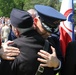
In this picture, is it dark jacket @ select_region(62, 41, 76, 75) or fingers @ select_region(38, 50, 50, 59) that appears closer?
fingers @ select_region(38, 50, 50, 59)

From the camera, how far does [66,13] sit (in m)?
5.06

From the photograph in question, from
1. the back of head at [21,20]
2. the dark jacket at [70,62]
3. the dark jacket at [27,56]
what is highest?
the back of head at [21,20]

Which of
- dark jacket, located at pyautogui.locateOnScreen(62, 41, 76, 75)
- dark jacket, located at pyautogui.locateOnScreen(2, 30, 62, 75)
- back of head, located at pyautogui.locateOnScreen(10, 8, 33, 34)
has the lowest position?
dark jacket, located at pyautogui.locateOnScreen(62, 41, 76, 75)

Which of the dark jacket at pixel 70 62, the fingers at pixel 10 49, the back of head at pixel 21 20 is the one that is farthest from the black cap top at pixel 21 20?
the dark jacket at pixel 70 62

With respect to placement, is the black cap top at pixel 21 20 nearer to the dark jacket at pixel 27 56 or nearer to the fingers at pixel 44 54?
the dark jacket at pixel 27 56

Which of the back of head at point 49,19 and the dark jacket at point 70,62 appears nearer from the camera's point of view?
the back of head at point 49,19

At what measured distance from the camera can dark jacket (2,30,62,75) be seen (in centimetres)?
325

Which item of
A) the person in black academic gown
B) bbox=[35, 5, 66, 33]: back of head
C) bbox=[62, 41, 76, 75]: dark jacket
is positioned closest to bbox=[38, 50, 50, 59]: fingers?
the person in black academic gown

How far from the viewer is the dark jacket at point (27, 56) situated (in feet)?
10.7

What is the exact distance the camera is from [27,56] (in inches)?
130

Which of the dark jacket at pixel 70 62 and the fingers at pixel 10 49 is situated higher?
the fingers at pixel 10 49

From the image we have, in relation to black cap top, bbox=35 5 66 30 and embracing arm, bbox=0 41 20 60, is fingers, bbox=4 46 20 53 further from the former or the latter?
black cap top, bbox=35 5 66 30

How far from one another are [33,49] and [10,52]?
242 millimetres

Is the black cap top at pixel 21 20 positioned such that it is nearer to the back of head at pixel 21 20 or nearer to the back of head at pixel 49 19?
the back of head at pixel 21 20
